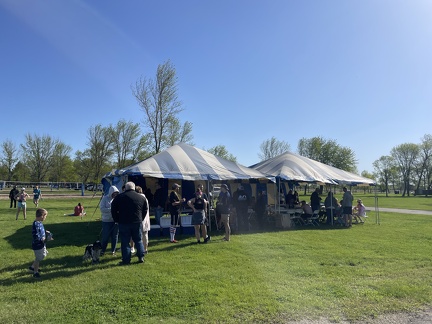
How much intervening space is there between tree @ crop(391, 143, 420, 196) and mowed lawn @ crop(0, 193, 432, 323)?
212ft

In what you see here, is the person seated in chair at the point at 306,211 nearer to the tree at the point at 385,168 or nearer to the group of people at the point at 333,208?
the group of people at the point at 333,208

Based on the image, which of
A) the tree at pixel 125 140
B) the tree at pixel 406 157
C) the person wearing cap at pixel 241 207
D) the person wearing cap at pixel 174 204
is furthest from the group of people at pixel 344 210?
the tree at pixel 406 157

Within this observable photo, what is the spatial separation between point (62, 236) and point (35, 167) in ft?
162

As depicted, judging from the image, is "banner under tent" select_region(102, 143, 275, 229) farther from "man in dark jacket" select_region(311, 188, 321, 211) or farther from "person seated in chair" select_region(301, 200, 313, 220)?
"man in dark jacket" select_region(311, 188, 321, 211)

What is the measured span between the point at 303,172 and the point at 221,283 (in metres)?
9.54

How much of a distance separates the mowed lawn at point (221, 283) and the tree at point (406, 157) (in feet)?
212

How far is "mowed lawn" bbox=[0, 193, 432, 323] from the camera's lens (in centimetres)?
438

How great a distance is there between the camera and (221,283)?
218 inches

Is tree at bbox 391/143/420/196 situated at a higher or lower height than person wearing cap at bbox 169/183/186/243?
higher

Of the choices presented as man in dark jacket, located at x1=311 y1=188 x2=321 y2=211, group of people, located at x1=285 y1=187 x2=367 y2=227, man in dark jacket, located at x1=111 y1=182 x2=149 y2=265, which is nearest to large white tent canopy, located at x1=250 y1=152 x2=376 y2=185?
group of people, located at x1=285 y1=187 x2=367 y2=227

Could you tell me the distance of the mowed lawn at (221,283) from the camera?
438 cm

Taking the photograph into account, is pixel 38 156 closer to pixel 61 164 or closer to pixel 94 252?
pixel 61 164

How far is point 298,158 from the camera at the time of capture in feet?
52.2

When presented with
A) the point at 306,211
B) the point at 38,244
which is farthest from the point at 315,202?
the point at 38,244
